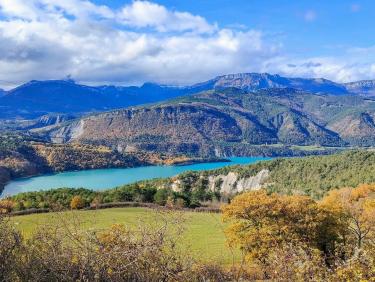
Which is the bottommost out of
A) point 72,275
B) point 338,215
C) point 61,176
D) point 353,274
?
point 61,176

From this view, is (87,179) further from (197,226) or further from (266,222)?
(266,222)

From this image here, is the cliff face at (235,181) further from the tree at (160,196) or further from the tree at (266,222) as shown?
the tree at (266,222)

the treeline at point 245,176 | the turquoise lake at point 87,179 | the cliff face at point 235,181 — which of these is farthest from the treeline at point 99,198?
the turquoise lake at point 87,179

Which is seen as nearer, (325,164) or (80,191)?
(80,191)

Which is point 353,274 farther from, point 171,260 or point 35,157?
point 35,157

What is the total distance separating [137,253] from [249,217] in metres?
17.5

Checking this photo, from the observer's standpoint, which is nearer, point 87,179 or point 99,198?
point 99,198

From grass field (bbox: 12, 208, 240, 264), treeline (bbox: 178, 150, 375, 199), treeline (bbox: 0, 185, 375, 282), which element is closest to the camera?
treeline (bbox: 0, 185, 375, 282)

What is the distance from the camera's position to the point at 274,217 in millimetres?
24969

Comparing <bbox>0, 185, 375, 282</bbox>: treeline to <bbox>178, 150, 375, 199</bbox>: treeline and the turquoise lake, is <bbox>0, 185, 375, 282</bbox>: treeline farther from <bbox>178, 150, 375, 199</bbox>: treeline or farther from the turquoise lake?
the turquoise lake

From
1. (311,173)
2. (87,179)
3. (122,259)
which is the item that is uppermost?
(122,259)

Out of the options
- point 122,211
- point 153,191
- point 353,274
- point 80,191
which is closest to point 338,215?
point 353,274

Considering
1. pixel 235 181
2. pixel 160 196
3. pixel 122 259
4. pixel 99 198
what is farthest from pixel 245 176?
pixel 122 259

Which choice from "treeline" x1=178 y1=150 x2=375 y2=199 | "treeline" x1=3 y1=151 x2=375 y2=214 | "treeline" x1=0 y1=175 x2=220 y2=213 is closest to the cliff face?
"treeline" x1=3 y1=151 x2=375 y2=214
